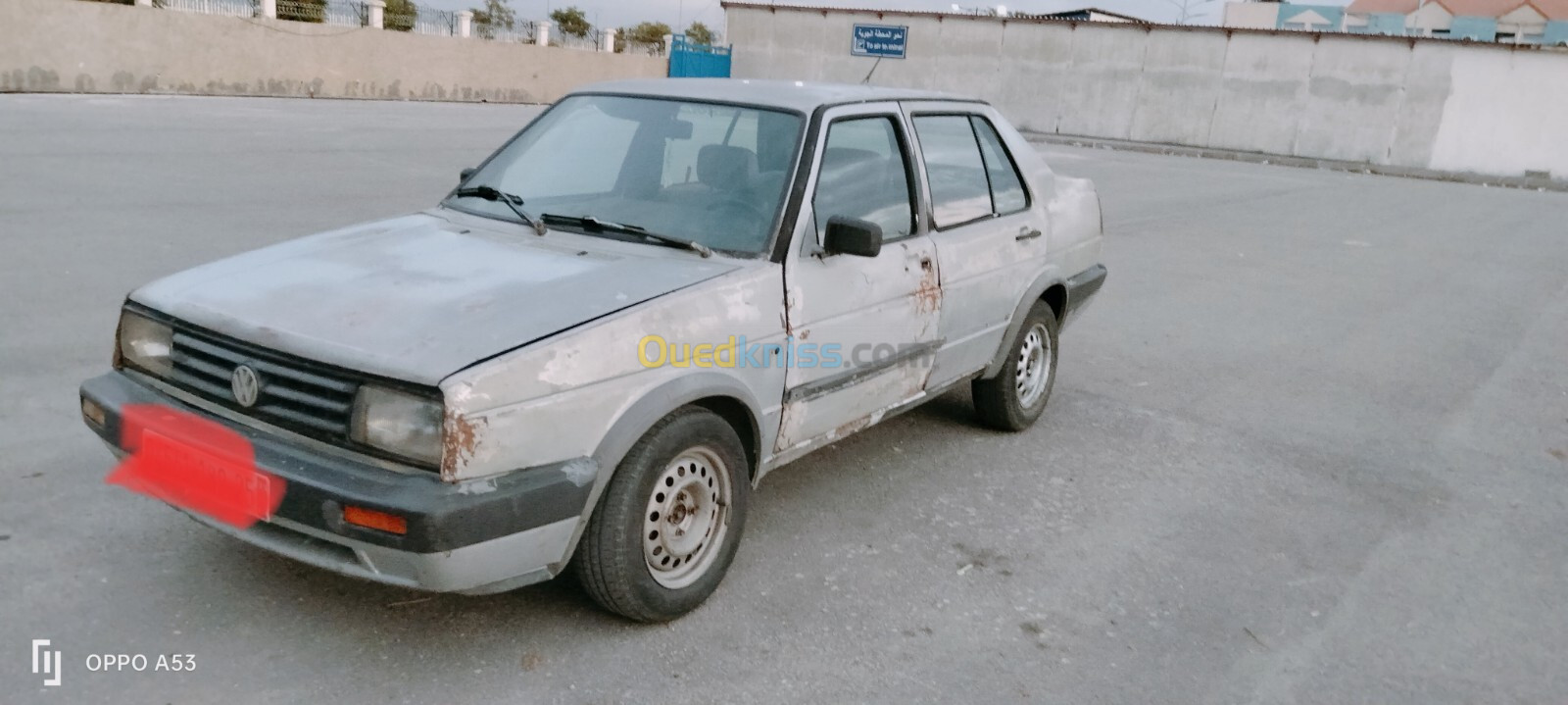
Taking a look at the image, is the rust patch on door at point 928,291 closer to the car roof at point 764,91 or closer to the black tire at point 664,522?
the car roof at point 764,91

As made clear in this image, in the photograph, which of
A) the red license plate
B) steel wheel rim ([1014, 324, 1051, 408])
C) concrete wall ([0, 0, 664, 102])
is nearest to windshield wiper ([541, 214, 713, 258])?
the red license plate

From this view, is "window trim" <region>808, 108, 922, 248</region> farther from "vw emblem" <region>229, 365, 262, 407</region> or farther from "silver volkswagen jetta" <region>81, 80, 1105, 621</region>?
"vw emblem" <region>229, 365, 262, 407</region>

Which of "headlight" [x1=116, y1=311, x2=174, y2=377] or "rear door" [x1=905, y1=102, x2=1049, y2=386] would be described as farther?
"rear door" [x1=905, y1=102, x2=1049, y2=386]

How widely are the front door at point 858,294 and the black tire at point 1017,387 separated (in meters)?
0.73

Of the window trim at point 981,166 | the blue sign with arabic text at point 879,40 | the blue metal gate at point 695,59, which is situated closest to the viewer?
the window trim at point 981,166

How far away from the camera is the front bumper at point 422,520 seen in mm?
2738

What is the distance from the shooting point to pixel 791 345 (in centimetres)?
370

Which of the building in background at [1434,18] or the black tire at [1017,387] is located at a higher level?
the building in background at [1434,18]

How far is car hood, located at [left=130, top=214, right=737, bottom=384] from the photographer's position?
289 cm

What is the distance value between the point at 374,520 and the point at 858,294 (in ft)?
6.05

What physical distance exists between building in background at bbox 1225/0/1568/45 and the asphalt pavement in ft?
212
